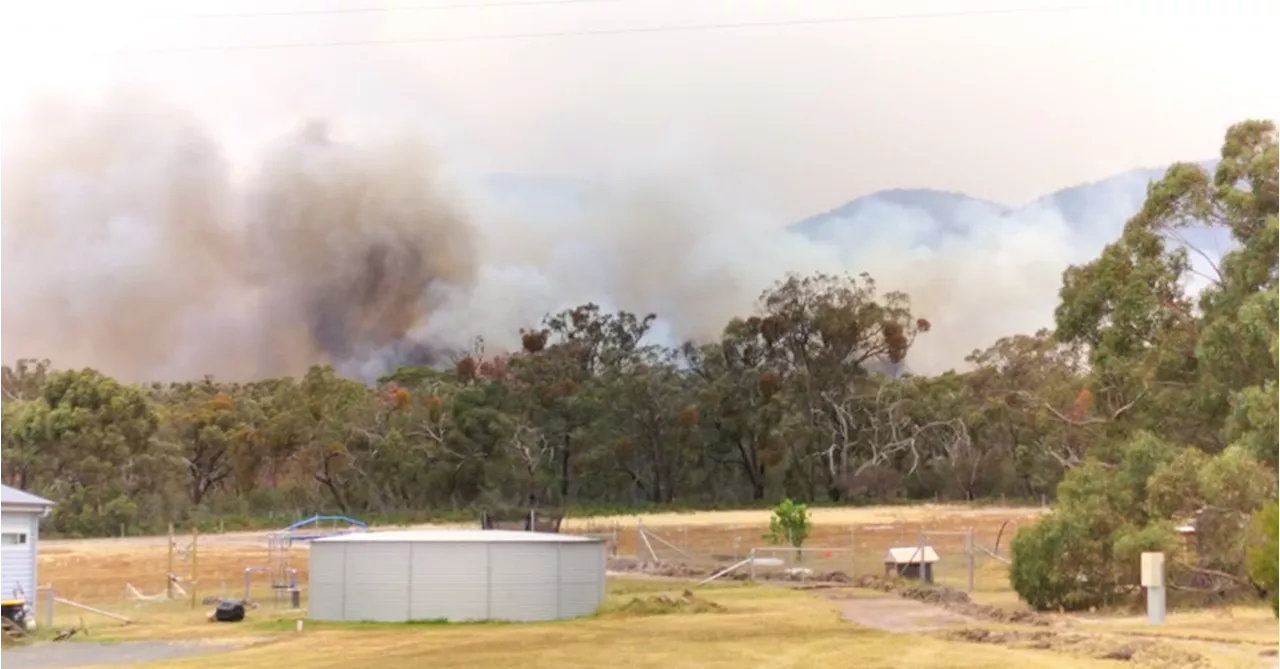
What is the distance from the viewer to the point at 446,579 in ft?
104

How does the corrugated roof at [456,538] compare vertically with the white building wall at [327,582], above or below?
above

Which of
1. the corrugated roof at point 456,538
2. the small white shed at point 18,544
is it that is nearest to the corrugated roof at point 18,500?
the small white shed at point 18,544

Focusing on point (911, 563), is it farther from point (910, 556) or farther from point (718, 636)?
point (718, 636)

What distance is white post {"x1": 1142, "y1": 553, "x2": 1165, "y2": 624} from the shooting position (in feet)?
84.3

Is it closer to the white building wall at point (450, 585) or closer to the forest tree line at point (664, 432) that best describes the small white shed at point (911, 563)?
the white building wall at point (450, 585)

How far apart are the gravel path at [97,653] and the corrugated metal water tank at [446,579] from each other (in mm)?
5344

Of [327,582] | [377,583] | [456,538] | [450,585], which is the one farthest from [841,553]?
[327,582]

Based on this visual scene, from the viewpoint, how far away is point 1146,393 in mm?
36844

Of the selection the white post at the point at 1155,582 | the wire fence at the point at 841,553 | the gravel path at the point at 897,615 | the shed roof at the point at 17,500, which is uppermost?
the shed roof at the point at 17,500

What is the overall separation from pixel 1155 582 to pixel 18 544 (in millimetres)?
26148

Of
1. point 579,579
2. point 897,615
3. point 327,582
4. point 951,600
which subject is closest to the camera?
point 897,615

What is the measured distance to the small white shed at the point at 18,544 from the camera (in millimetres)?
32688

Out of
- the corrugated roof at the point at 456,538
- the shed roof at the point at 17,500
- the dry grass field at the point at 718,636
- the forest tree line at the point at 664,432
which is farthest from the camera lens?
the forest tree line at the point at 664,432

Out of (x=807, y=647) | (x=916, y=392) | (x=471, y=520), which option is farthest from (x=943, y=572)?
(x=916, y=392)
